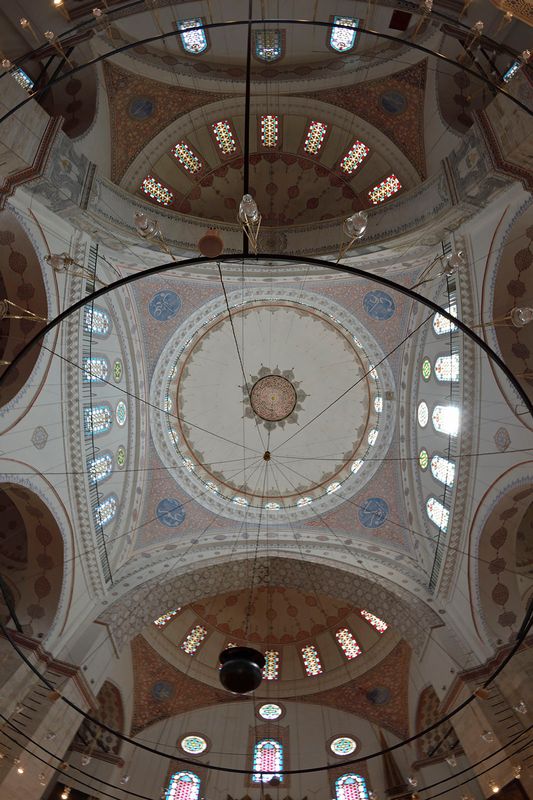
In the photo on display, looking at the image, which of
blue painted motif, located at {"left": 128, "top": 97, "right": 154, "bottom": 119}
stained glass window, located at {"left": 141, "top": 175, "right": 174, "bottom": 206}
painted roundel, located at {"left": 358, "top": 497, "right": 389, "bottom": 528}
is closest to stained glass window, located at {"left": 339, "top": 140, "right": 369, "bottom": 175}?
stained glass window, located at {"left": 141, "top": 175, "right": 174, "bottom": 206}

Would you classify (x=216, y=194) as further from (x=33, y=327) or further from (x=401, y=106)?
(x=33, y=327)

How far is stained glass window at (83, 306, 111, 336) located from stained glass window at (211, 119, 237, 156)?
3876 mm

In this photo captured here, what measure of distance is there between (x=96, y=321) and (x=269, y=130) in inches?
191

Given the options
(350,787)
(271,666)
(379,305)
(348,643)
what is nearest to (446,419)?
(379,305)

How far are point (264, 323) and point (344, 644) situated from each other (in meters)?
7.93

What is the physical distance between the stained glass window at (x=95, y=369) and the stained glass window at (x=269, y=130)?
205 inches

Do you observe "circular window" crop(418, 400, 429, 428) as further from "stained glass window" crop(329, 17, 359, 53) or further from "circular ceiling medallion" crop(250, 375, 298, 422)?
"stained glass window" crop(329, 17, 359, 53)

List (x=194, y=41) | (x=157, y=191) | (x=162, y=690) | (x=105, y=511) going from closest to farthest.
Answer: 1. (x=194, y=41)
2. (x=157, y=191)
3. (x=105, y=511)
4. (x=162, y=690)

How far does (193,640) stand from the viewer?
45.9 ft

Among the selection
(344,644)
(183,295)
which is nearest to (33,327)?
(183,295)

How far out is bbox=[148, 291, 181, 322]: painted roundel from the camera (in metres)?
12.2

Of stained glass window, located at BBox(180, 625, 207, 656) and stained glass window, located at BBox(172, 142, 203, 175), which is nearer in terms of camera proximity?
stained glass window, located at BBox(172, 142, 203, 175)

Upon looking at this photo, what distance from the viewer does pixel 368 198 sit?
1082 centimetres

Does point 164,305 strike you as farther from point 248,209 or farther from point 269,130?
point 248,209
